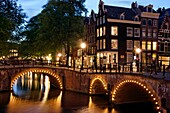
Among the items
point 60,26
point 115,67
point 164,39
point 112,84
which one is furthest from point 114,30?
point 112,84

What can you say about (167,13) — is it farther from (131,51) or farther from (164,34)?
(131,51)

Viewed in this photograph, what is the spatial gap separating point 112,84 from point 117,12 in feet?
89.0

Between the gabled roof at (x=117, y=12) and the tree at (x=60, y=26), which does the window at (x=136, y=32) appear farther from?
the tree at (x=60, y=26)

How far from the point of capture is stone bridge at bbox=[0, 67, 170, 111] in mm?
23500

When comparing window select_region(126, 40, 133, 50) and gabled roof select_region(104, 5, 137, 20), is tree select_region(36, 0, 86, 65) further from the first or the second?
window select_region(126, 40, 133, 50)

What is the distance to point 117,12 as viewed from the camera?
2212 inches

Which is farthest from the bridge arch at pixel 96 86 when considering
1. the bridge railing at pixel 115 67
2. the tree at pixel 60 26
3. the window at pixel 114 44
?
the window at pixel 114 44

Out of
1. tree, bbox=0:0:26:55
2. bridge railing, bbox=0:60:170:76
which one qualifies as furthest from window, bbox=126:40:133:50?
tree, bbox=0:0:26:55

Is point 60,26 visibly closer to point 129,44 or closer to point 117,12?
point 117,12

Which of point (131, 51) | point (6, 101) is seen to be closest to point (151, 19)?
point (131, 51)

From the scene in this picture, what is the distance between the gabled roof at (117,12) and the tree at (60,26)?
7.59 meters

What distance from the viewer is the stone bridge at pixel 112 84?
2350cm

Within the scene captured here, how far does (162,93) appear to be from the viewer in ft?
75.0

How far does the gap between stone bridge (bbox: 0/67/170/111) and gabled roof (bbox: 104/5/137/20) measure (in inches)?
654
